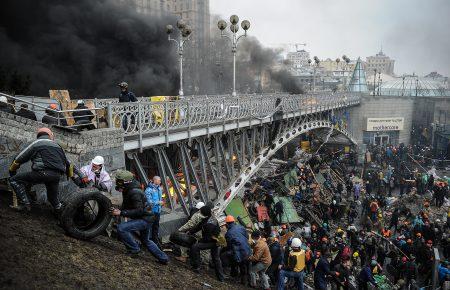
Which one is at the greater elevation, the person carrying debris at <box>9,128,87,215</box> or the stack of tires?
the person carrying debris at <box>9,128,87,215</box>

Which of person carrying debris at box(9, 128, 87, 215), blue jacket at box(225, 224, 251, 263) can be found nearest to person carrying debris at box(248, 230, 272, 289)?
blue jacket at box(225, 224, 251, 263)

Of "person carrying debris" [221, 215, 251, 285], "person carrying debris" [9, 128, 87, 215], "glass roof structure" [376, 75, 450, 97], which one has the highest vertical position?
"glass roof structure" [376, 75, 450, 97]

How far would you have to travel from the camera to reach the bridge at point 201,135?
9367 millimetres

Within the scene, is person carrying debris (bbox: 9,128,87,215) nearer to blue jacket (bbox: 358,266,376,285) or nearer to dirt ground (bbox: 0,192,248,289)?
dirt ground (bbox: 0,192,248,289)

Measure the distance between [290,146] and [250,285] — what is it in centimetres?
2605

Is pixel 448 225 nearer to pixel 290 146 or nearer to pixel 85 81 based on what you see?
pixel 290 146

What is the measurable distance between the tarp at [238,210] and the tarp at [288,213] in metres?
1.97

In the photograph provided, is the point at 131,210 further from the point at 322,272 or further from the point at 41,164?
the point at 322,272

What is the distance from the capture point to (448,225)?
1702 centimetres

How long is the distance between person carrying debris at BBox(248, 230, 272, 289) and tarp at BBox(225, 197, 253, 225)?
8593 mm

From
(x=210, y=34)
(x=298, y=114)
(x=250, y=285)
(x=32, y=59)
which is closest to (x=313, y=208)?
(x=298, y=114)

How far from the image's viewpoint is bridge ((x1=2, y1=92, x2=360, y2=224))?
9.37m

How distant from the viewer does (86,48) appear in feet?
89.4

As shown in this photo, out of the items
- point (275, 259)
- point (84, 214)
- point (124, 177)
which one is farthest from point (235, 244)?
point (84, 214)
